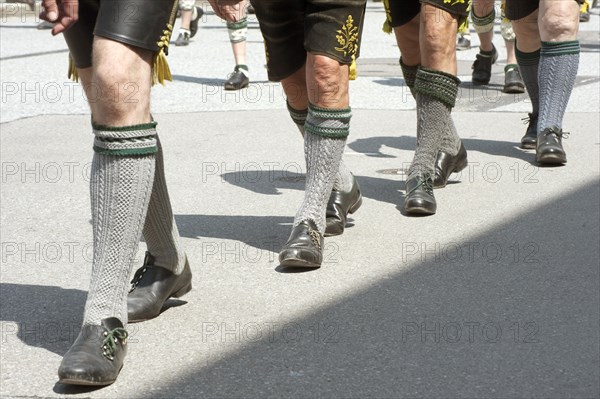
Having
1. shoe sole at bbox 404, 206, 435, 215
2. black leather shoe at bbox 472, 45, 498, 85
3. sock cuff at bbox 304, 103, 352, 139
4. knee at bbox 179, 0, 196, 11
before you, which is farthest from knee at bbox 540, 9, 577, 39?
knee at bbox 179, 0, 196, 11

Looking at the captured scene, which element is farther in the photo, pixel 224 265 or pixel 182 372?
pixel 224 265

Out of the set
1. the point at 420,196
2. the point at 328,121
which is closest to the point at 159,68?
the point at 328,121

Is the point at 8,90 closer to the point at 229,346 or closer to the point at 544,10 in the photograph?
the point at 544,10

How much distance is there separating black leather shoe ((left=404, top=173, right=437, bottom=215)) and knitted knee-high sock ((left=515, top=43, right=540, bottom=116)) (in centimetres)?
186

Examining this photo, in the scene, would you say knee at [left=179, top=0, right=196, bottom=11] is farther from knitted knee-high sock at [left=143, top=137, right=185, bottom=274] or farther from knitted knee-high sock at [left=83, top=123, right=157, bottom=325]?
knitted knee-high sock at [left=83, top=123, right=157, bottom=325]

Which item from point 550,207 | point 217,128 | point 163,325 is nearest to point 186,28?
point 217,128

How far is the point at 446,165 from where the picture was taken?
220 inches

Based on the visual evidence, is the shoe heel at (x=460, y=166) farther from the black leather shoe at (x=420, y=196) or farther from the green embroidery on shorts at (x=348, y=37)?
the green embroidery on shorts at (x=348, y=37)

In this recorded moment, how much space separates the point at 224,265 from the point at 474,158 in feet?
8.43

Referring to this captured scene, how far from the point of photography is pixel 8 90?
9.82m

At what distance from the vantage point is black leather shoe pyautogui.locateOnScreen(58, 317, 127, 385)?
2961 millimetres

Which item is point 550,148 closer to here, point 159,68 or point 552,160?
point 552,160

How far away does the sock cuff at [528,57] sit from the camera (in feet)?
22.1

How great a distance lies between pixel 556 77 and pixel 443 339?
3117 mm
